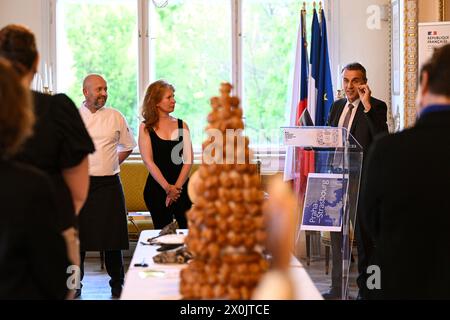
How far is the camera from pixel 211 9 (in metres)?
9.11

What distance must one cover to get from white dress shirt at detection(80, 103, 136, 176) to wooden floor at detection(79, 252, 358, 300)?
103 centimetres

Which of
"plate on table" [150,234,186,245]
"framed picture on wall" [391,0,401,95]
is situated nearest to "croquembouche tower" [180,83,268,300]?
"plate on table" [150,234,186,245]

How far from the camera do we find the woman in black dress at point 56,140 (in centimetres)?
302

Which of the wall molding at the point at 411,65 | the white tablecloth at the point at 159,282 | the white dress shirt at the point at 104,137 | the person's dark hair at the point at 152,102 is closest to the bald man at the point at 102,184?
the white dress shirt at the point at 104,137

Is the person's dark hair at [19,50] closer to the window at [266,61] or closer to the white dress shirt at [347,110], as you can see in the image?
the white dress shirt at [347,110]

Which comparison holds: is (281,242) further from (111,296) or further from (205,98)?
(205,98)

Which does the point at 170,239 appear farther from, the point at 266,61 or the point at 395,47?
the point at 266,61

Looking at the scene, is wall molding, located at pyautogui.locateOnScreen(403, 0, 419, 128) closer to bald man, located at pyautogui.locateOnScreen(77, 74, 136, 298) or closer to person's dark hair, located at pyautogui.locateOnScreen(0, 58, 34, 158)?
bald man, located at pyautogui.locateOnScreen(77, 74, 136, 298)

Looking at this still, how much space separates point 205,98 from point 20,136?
700 centimetres

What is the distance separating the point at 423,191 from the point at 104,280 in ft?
16.3

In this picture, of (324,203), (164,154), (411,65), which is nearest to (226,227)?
(324,203)

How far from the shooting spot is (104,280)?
727 centimetres

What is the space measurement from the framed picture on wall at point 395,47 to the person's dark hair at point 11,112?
640 cm

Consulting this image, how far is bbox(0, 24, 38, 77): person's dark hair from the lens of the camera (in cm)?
299
